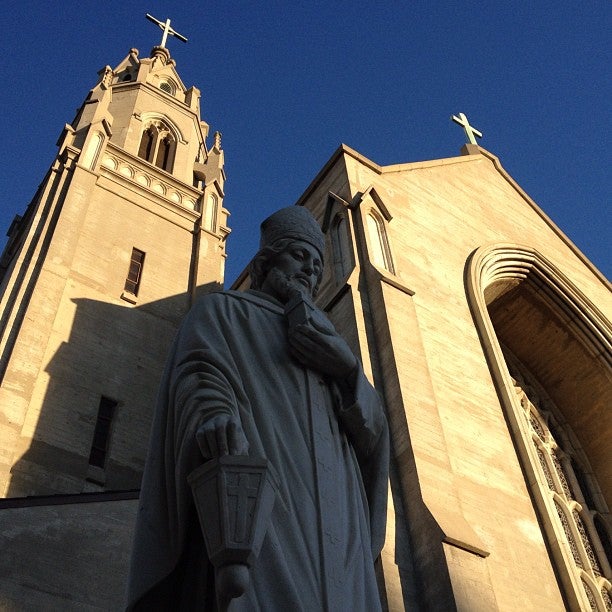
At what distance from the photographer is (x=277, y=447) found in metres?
2.81

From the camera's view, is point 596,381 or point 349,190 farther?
point 596,381

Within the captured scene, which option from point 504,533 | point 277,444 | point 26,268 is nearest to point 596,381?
point 504,533

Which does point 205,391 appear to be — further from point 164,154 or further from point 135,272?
point 164,154

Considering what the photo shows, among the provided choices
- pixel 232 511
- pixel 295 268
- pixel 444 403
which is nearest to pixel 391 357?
pixel 444 403

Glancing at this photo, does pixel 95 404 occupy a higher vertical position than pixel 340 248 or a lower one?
higher

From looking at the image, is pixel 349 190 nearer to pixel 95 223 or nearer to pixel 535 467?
pixel 535 467

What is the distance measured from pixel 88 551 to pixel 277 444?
6.68 metres

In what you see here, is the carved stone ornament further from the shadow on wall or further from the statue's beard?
the shadow on wall

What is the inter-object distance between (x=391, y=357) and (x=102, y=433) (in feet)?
26.0

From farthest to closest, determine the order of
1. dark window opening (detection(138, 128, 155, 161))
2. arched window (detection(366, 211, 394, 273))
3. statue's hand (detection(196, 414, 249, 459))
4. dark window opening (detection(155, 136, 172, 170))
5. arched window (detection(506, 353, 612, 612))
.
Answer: dark window opening (detection(155, 136, 172, 170))
dark window opening (detection(138, 128, 155, 161))
arched window (detection(366, 211, 394, 273))
arched window (detection(506, 353, 612, 612))
statue's hand (detection(196, 414, 249, 459))

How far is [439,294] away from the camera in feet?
37.4

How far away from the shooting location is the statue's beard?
3.64 m

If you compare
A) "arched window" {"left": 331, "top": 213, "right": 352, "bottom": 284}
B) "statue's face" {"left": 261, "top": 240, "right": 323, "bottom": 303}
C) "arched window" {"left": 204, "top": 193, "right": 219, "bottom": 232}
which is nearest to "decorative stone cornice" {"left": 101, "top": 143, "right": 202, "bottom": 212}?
"arched window" {"left": 204, "top": 193, "right": 219, "bottom": 232}

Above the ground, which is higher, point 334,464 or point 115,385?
point 115,385
